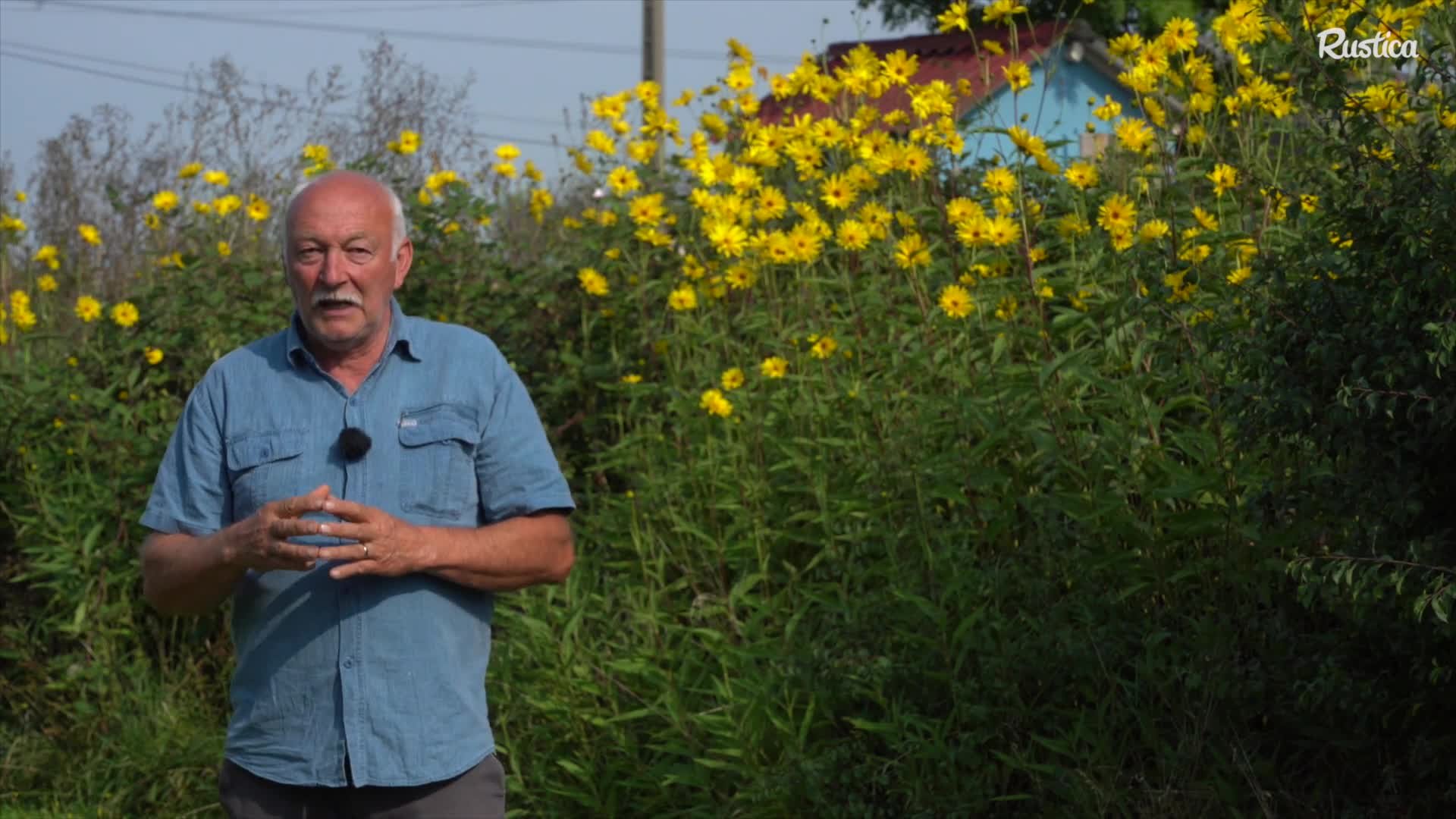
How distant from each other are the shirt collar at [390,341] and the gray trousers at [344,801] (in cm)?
72

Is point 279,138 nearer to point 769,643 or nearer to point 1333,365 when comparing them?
point 769,643

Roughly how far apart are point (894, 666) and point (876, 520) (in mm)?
569

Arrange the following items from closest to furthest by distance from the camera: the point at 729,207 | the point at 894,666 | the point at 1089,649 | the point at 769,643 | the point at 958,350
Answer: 1. the point at 1089,649
2. the point at 894,666
3. the point at 769,643
4. the point at 958,350
5. the point at 729,207

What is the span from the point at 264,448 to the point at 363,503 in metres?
0.20

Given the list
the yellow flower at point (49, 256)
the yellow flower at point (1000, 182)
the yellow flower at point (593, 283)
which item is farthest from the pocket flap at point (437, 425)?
the yellow flower at point (49, 256)

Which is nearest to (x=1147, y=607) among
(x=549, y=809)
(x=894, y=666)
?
(x=894, y=666)

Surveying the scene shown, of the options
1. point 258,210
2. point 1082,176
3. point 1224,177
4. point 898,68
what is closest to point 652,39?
point 258,210

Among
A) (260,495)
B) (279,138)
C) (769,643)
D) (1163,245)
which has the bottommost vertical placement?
(769,643)

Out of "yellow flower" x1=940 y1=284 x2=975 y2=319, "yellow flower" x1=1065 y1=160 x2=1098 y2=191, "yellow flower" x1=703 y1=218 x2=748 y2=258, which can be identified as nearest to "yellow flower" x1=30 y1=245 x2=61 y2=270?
"yellow flower" x1=703 y1=218 x2=748 y2=258

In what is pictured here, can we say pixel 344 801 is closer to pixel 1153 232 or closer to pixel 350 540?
pixel 350 540

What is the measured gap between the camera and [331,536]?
2.96 meters

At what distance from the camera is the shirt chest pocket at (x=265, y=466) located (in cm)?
319

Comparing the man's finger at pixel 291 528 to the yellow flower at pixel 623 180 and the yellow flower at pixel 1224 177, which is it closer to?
the yellow flower at pixel 1224 177

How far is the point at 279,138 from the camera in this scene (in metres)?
9.61
